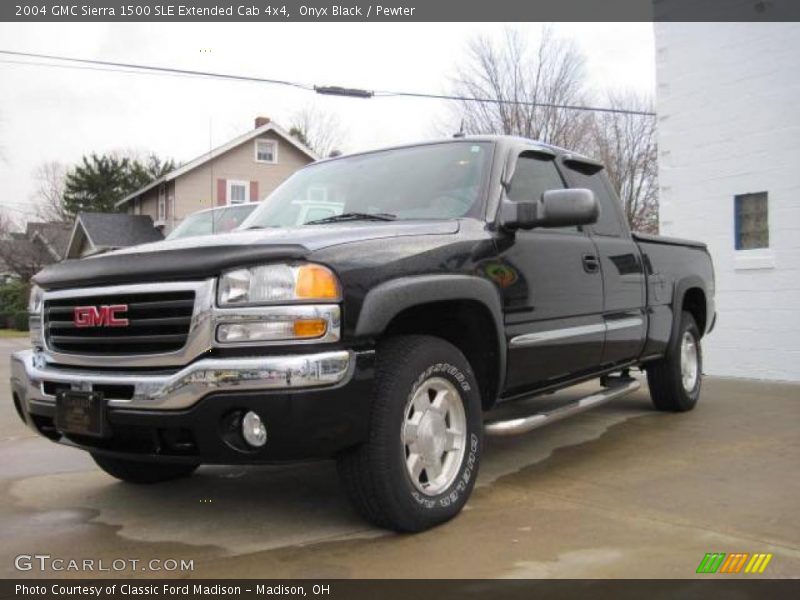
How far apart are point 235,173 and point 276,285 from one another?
30551mm

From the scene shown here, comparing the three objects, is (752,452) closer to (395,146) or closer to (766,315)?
(395,146)

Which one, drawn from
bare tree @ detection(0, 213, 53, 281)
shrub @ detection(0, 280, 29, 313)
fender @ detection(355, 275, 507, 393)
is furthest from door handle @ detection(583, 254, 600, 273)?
bare tree @ detection(0, 213, 53, 281)

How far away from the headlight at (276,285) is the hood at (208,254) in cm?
4

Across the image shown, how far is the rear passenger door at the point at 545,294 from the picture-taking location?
13.1 ft

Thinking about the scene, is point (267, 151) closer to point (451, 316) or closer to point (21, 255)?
point (21, 255)

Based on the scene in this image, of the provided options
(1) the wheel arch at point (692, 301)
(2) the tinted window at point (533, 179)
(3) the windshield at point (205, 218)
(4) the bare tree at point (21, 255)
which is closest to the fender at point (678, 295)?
(1) the wheel arch at point (692, 301)

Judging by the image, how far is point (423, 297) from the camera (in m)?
3.35

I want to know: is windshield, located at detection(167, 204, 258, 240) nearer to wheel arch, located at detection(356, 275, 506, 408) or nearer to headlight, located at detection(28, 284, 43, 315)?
headlight, located at detection(28, 284, 43, 315)

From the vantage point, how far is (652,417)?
6328mm

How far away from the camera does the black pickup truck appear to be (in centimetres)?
296

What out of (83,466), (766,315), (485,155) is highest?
(485,155)

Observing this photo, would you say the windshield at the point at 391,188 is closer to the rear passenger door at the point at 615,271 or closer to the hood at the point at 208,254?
the hood at the point at 208,254
